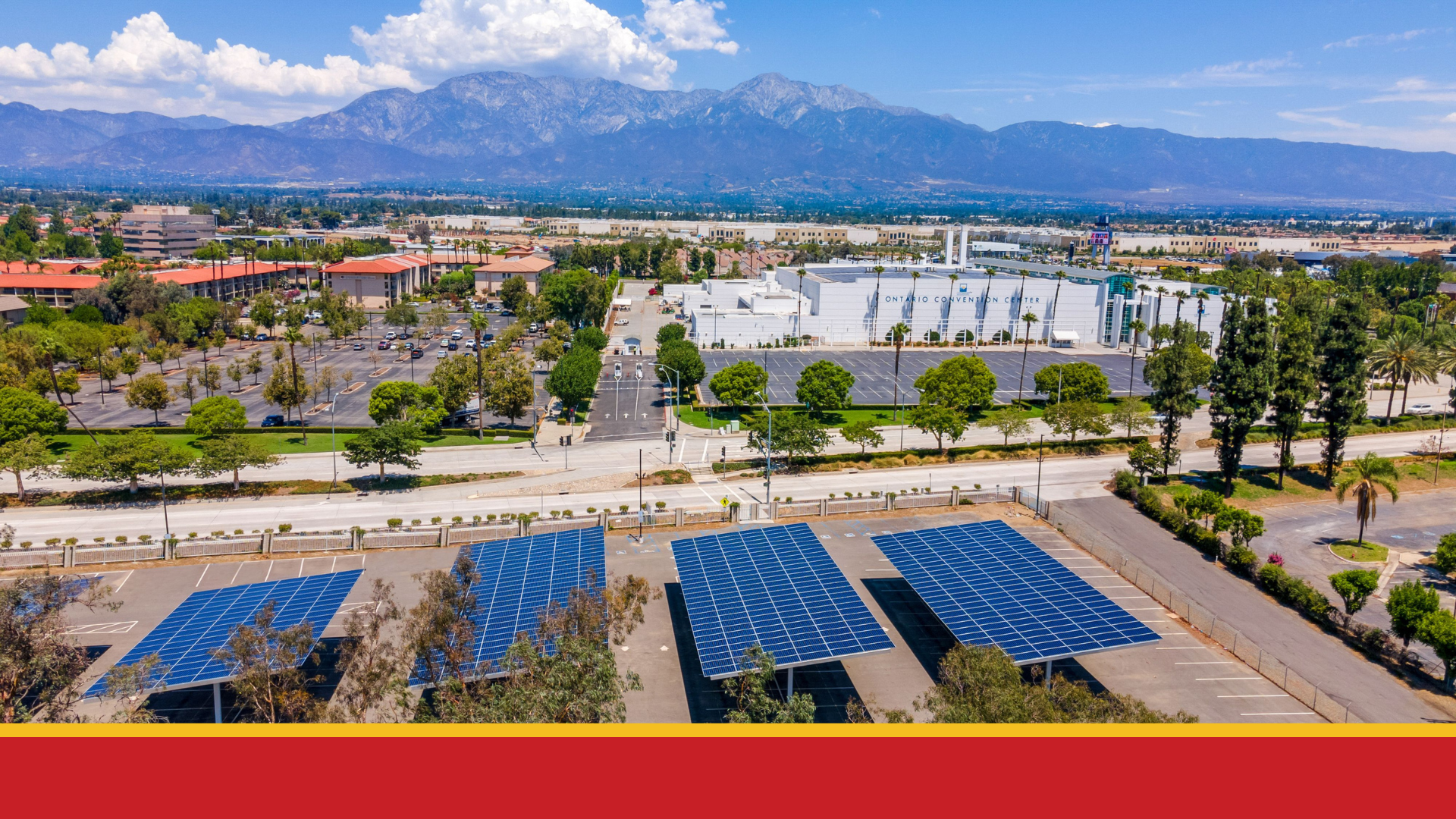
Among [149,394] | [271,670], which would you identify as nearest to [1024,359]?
[271,670]

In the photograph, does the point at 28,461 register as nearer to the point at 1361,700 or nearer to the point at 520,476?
the point at 520,476

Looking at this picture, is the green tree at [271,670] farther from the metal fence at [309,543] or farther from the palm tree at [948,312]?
the palm tree at [948,312]

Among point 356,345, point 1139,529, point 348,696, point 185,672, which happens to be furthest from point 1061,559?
point 356,345

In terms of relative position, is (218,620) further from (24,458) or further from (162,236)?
(162,236)

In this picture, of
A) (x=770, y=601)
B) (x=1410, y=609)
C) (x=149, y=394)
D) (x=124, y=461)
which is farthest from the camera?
(x=149, y=394)

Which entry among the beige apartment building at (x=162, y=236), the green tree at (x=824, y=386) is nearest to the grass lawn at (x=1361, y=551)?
the green tree at (x=824, y=386)

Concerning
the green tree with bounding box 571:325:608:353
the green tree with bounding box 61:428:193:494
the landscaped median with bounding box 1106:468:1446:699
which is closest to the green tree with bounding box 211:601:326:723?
the green tree with bounding box 61:428:193:494
